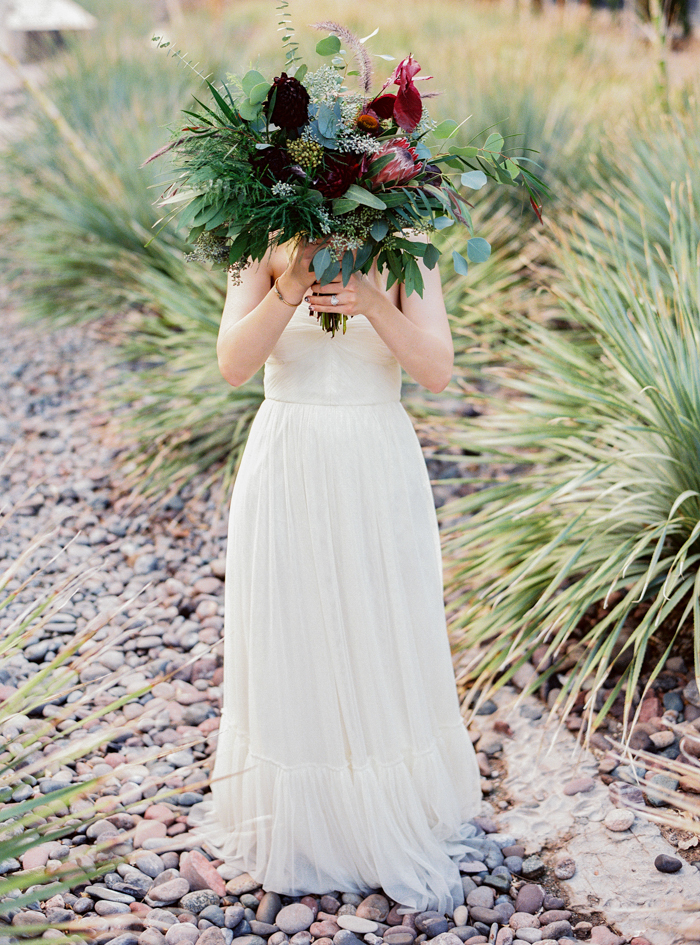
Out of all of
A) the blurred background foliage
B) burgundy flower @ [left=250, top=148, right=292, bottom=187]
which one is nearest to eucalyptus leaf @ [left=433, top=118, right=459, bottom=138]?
burgundy flower @ [left=250, top=148, right=292, bottom=187]

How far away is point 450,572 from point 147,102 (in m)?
6.20

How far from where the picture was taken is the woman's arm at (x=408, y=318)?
2.01 meters

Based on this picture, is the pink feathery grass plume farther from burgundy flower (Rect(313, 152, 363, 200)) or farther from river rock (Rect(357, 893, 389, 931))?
river rock (Rect(357, 893, 389, 931))

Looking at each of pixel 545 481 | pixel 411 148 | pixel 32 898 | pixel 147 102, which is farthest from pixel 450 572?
pixel 147 102

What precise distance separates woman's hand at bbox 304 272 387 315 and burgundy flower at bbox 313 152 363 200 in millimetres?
223

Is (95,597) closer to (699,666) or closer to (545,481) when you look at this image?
(545,481)

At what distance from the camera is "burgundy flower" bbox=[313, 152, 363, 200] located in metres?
1.81

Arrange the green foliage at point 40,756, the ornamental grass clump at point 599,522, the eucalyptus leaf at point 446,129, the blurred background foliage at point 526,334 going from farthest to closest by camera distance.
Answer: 1. the blurred background foliage at point 526,334
2. the ornamental grass clump at point 599,522
3. the eucalyptus leaf at point 446,129
4. the green foliage at point 40,756

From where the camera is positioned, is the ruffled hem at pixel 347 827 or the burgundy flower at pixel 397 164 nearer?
the burgundy flower at pixel 397 164

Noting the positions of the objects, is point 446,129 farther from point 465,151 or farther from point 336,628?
point 336,628

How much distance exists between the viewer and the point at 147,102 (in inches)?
310

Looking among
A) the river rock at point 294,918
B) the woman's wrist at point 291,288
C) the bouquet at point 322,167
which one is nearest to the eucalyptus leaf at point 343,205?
the bouquet at point 322,167

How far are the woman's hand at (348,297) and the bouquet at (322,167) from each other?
0.26ft

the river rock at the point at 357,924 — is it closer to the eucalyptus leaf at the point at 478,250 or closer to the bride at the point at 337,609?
the bride at the point at 337,609
